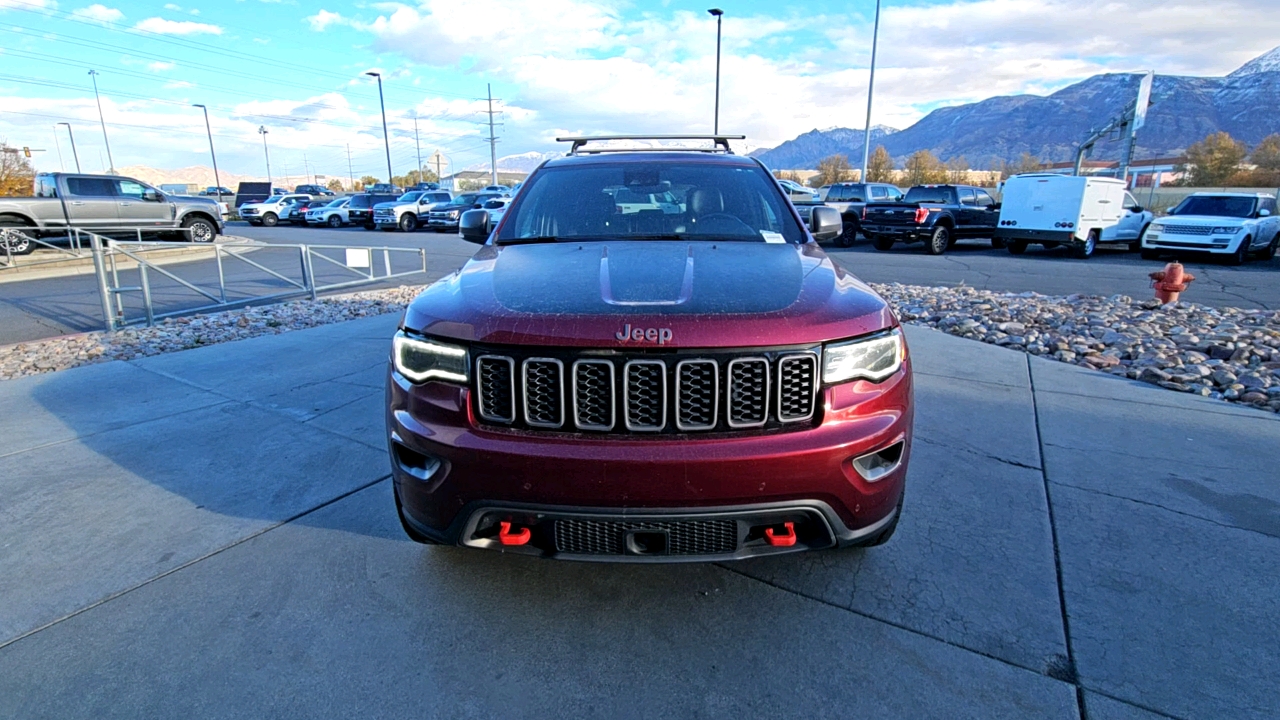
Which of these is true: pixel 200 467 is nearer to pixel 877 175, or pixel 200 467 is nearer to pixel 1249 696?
pixel 1249 696

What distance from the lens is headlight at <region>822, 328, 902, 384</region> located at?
2156mm

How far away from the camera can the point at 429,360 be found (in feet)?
7.38

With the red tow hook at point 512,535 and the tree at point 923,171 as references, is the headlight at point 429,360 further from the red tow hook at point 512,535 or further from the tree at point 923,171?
the tree at point 923,171

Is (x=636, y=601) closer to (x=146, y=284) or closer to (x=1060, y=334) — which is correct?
(x=1060, y=334)

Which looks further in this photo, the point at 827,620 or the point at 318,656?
the point at 827,620

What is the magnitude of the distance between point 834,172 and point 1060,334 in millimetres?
61446

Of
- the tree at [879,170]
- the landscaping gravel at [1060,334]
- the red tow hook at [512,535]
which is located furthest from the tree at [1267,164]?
the red tow hook at [512,535]

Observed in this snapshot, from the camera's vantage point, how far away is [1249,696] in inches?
79.1

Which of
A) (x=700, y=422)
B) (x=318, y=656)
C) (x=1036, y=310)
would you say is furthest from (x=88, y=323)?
(x=1036, y=310)

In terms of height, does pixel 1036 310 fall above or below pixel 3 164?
below

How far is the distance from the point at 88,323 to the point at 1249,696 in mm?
11607

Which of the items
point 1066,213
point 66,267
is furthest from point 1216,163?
point 66,267

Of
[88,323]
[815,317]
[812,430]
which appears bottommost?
[88,323]

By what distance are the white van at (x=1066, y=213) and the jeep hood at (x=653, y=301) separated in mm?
16759
